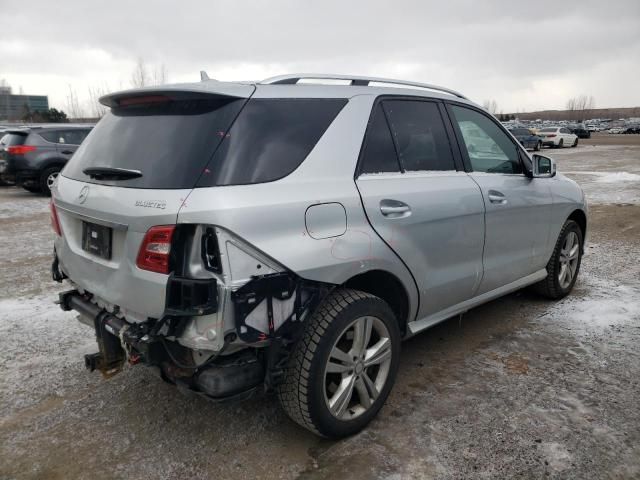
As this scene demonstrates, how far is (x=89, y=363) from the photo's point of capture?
2.65m

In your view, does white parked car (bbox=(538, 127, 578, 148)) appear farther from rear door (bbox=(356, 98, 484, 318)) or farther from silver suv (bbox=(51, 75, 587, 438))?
silver suv (bbox=(51, 75, 587, 438))

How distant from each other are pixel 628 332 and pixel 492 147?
181 cm

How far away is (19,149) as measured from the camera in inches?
451

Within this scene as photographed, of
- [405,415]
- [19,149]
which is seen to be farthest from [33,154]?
[405,415]

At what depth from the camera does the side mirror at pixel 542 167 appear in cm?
418

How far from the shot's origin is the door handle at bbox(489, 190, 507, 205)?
363 cm

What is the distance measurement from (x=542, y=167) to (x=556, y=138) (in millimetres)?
30656

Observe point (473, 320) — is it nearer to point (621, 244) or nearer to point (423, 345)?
point (423, 345)

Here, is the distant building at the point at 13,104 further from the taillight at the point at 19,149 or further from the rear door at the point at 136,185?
the rear door at the point at 136,185

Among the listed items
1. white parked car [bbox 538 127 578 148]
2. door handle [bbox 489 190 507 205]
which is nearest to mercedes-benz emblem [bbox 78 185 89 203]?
door handle [bbox 489 190 507 205]

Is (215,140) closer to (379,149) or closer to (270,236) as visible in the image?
(270,236)

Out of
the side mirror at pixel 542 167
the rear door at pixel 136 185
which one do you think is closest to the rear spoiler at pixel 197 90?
the rear door at pixel 136 185

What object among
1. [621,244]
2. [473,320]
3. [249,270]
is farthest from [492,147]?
[621,244]

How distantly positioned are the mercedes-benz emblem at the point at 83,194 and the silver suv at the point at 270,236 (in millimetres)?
24
